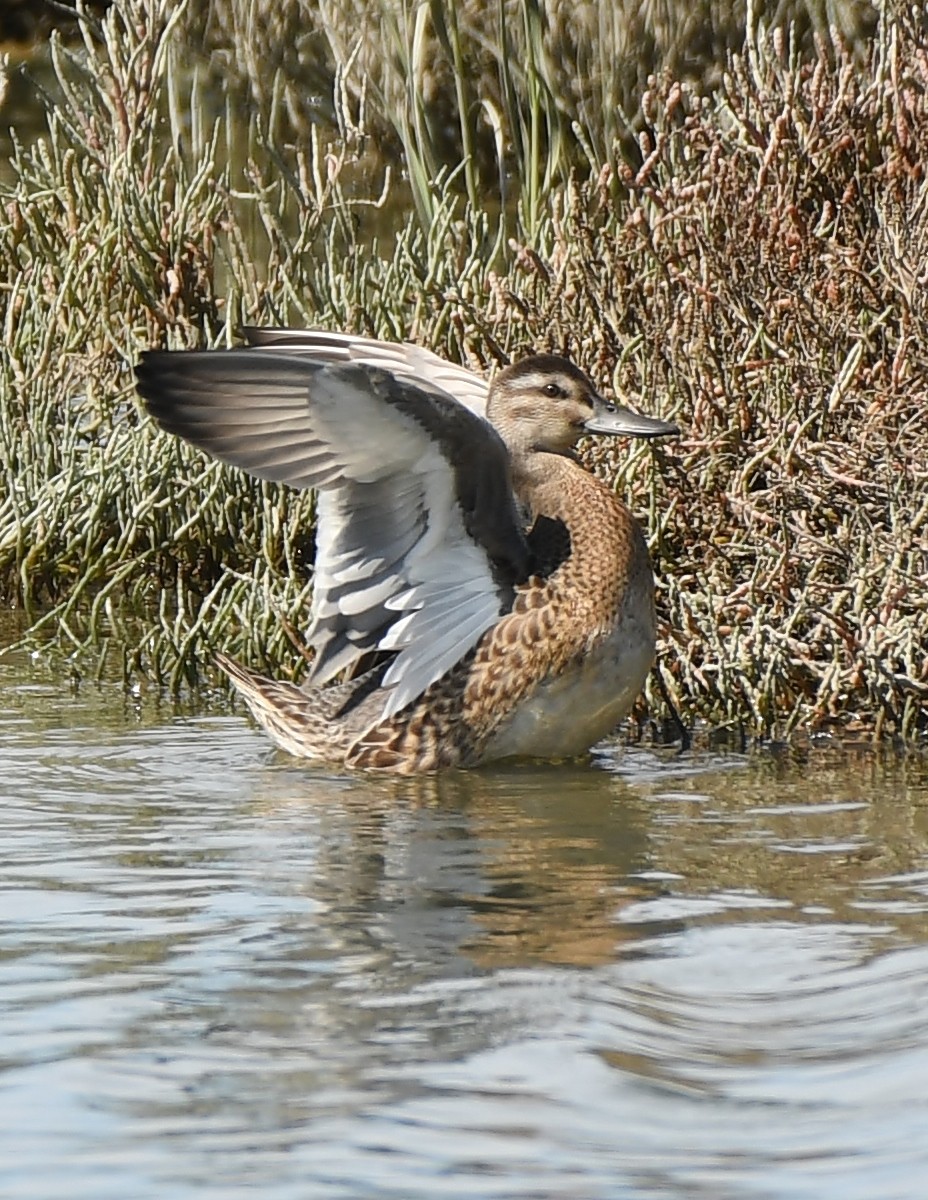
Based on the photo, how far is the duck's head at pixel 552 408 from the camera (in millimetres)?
5766

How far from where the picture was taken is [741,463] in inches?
242

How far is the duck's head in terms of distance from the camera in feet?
18.9

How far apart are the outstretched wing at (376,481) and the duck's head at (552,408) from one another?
32cm

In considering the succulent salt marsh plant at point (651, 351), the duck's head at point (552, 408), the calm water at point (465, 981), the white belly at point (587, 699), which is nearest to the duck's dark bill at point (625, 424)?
the duck's head at point (552, 408)

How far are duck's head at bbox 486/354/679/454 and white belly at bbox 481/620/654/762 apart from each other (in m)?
0.52

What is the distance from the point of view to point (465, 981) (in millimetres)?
3777

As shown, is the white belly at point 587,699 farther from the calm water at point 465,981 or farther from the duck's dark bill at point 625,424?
the duck's dark bill at point 625,424

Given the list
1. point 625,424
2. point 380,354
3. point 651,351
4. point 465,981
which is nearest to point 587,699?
point 625,424

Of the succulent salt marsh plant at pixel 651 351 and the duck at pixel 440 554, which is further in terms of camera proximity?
the succulent salt marsh plant at pixel 651 351

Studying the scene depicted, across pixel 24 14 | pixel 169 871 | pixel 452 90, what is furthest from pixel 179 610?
pixel 24 14

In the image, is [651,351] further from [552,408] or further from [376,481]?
[376,481]

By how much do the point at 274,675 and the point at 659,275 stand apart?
4.97 feet

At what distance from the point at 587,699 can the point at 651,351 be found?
1.25 m

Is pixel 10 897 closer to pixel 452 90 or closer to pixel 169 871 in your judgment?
pixel 169 871
